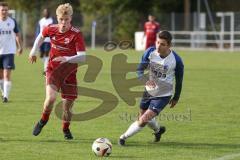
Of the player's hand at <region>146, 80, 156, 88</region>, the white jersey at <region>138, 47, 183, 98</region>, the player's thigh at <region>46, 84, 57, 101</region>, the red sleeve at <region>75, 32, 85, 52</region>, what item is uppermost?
the red sleeve at <region>75, 32, 85, 52</region>

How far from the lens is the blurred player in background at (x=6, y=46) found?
15742mm

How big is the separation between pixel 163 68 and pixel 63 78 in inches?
64.9

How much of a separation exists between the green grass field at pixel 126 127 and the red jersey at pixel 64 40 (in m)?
1.35

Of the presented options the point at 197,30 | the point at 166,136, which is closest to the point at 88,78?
the point at 166,136

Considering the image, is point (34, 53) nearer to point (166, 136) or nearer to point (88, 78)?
point (166, 136)

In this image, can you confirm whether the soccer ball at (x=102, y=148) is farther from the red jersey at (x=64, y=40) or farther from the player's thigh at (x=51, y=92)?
the red jersey at (x=64, y=40)

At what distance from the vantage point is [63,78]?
10.7 metres

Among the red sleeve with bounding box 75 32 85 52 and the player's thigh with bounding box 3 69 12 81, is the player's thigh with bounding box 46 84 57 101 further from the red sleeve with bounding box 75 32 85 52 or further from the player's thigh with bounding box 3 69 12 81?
the player's thigh with bounding box 3 69 12 81

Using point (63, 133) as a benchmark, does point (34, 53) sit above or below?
above

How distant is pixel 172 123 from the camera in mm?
12617

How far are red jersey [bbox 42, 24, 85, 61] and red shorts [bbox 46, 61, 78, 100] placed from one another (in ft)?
0.56

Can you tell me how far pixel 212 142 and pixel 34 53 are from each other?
3.06 m

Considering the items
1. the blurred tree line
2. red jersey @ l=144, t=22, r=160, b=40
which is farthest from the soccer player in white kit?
the blurred tree line

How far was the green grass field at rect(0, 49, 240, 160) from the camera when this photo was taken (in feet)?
31.1
